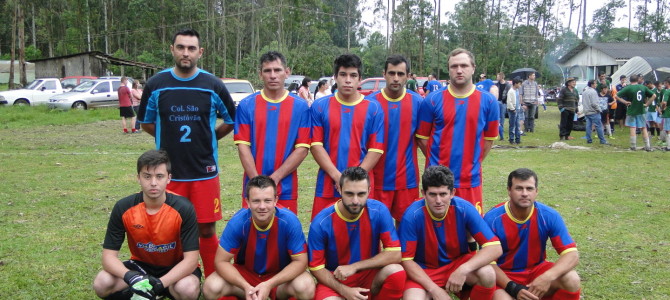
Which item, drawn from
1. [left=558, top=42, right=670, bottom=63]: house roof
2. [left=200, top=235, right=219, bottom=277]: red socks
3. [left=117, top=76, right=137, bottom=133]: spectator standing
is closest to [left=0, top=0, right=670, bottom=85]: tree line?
Answer: [left=558, top=42, right=670, bottom=63]: house roof

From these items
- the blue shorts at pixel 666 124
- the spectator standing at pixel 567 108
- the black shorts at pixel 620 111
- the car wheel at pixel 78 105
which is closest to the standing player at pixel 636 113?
the blue shorts at pixel 666 124

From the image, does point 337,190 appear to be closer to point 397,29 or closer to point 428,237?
point 428,237

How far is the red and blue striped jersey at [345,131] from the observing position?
15.1ft

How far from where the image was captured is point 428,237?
419 cm

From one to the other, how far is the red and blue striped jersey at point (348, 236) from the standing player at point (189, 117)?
1.10m

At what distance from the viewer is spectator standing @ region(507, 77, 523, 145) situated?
598 inches

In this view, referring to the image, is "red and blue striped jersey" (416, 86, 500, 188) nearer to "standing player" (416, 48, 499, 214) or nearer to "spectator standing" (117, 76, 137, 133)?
"standing player" (416, 48, 499, 214)

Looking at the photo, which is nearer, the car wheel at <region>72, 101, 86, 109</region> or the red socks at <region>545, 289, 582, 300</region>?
the red socks at <region>545, 289, 582, 300</region>

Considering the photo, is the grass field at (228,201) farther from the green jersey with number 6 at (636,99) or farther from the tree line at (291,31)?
the tree line at (291,31)

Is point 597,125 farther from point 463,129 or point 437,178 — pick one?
point 437,178

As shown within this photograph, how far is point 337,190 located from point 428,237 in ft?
2.79

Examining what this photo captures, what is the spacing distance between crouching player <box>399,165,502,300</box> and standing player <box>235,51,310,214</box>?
1.03m

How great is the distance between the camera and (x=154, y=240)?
4.12 meters

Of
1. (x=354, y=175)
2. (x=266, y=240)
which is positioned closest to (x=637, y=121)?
(x=354, y=175)
